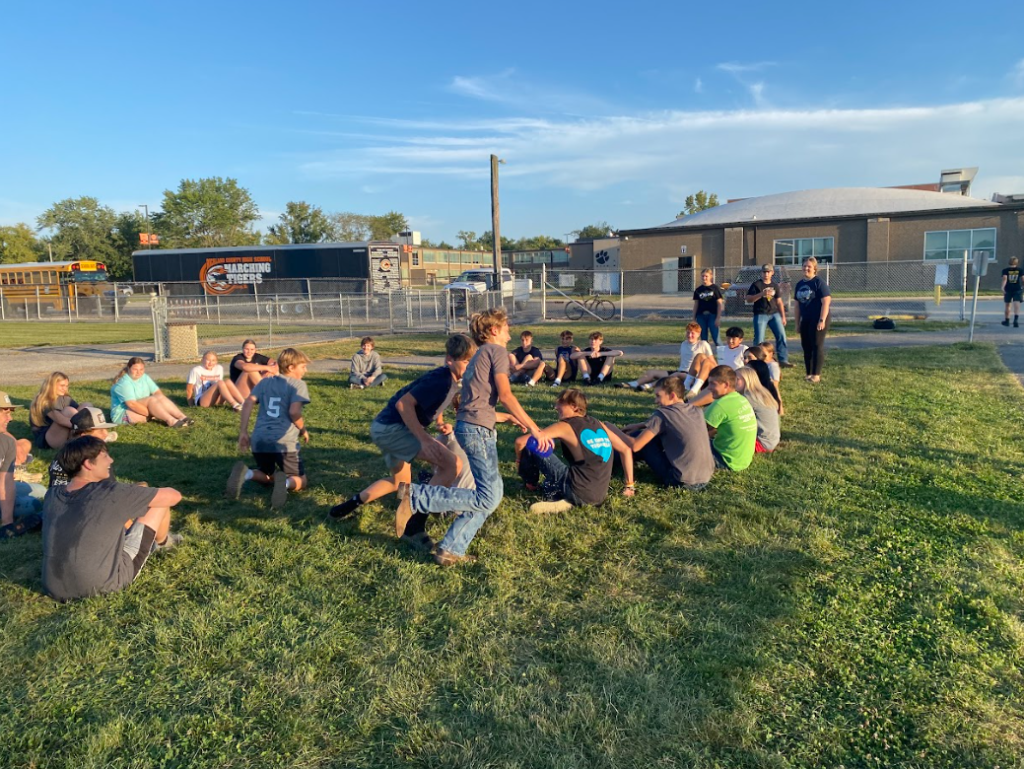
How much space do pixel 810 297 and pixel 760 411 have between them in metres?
4.69

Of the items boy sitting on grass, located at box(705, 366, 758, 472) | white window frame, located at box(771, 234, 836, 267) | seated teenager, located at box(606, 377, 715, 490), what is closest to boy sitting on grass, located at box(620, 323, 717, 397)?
boy sitting on grass, located at box(705, 366, 758, 472)

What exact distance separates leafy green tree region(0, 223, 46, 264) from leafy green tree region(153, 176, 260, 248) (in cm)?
1611

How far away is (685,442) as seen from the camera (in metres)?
5.72

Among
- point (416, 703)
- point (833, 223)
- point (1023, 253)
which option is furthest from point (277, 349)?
point (1023, 253)

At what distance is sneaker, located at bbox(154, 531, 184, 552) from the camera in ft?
15.2

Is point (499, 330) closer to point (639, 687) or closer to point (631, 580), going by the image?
point (631, 580)

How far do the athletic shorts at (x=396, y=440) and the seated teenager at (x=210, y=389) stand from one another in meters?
5.20

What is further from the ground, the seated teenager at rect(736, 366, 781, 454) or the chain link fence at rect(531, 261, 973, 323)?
the chain link fence at rect(531, 261, 973, 323)

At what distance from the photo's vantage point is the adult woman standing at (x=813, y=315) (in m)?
10.4

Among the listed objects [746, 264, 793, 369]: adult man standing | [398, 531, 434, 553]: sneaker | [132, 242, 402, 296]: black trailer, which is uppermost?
[132, 242, 402, 296]: black trailer

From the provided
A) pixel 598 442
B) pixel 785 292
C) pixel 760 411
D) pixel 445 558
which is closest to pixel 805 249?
pixel 785 292

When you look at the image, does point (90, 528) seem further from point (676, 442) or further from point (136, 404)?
point (136, 404)

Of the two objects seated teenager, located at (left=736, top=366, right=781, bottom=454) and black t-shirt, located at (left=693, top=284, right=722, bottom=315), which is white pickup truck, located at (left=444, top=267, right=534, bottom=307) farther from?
seated teenager, located at (left=736, top=366, right=781, bottom=454)

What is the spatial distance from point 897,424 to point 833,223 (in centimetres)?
3594
